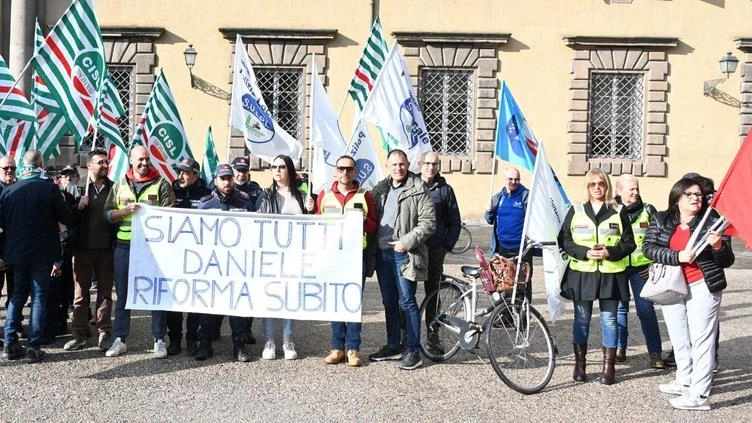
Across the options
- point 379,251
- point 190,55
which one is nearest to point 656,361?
point 379,251

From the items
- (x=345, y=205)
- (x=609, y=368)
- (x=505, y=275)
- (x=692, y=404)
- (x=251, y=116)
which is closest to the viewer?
(x=692, y=404)

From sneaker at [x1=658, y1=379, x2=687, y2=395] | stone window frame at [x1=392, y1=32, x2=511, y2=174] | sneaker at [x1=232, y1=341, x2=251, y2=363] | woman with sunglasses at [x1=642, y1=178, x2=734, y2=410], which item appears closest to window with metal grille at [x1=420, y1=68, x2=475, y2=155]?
stone window frame at [x1=392, y1=32, x2=511, y2=174]

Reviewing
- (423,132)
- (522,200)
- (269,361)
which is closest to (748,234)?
(522,200)

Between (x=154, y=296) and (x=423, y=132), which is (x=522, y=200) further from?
(x=154, y=296)

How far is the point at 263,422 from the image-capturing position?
17.0 ft

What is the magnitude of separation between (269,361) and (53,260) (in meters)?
1.90

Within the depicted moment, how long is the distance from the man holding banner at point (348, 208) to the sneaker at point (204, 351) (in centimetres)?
96

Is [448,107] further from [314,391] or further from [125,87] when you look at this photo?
[314,391]

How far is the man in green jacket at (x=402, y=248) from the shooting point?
6.63 m

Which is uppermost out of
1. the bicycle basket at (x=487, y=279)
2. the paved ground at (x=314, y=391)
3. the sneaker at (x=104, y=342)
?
the bicycle basket at (x=487, y=279)

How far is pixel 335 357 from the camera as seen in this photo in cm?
672

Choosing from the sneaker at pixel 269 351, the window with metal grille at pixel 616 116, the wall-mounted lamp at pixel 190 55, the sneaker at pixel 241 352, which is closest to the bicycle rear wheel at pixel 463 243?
the window with metal grille at pixel 616 116

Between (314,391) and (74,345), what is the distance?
236 centimetres

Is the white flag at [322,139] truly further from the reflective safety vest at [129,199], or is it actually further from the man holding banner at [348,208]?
the reflective safety vest at [129,199]
